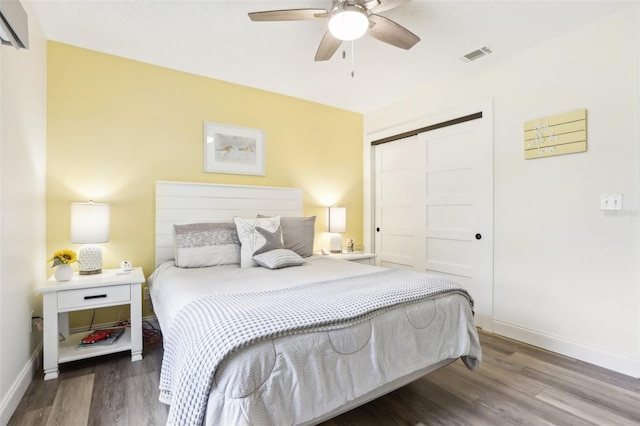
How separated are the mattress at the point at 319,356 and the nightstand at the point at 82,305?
0.28 meters

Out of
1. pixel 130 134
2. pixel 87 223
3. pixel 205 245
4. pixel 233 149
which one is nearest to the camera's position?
pixel 87 223

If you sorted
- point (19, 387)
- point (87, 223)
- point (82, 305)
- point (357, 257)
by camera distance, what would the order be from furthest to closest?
1. point (357, 257)
2. point (87, 223)
3. point (82, 305)
4. point (19, 387)

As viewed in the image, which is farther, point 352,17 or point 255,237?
point 255,237

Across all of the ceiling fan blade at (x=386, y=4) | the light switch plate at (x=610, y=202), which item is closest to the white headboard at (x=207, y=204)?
the ceiling fan blade at (x=386, y=4)

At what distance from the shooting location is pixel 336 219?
12.6ft

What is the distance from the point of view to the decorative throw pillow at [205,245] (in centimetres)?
257

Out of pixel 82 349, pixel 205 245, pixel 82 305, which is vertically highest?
pixel 205 245

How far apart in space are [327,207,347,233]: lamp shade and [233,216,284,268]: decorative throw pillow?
109 centimetres

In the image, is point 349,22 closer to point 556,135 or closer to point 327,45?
point 327,45

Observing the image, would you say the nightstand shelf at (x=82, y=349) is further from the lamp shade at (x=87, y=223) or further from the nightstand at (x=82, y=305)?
the lamp shade at (x=87, y=223)

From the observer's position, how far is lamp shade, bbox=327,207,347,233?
3.84 meters

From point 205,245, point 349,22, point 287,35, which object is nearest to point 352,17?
point 349,22

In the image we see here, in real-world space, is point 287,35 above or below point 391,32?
above

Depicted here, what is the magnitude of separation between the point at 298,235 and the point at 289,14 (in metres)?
1.87
